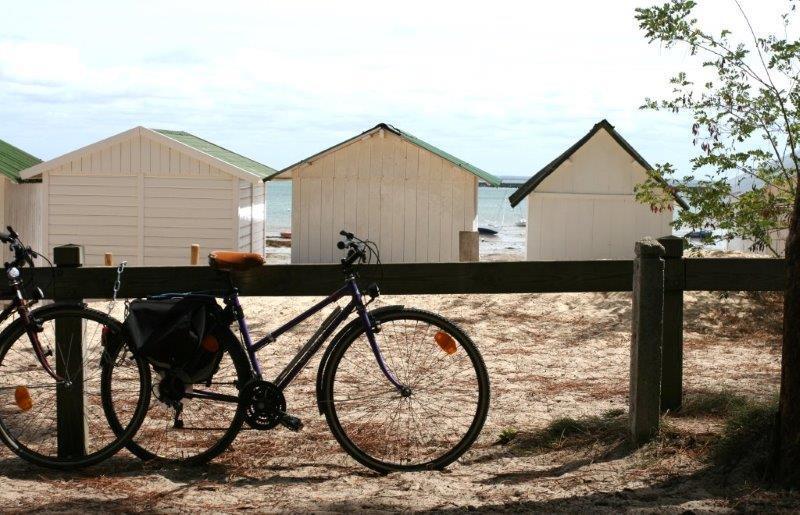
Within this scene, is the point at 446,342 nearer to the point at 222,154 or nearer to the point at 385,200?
the point at 385,200

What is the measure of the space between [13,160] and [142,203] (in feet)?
9.52

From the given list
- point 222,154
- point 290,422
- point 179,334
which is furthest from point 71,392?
point 222,154

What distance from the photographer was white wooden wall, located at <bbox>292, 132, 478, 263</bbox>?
68.6 ft

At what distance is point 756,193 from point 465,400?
6.27m

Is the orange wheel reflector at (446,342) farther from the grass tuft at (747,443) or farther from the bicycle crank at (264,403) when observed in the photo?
the grass tuft at (747,443)

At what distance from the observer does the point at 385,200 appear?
828 inches

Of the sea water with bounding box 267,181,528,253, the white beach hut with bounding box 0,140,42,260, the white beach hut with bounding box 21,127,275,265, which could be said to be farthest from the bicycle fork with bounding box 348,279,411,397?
the sea water with bounding box 267,181,528,253

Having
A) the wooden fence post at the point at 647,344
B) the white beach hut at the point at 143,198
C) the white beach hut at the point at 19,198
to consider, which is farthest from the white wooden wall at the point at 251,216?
the wooden fence post at the point at 647,344

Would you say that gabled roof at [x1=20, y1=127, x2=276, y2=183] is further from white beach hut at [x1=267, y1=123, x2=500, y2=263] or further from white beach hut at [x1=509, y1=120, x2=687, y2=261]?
white beach hut at [x1=509, y1=120, x2=687, y2=261]

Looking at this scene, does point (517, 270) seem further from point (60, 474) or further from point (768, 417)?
point (60, 474)

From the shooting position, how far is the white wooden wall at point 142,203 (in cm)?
2062

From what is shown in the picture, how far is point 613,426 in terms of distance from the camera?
6172 millimetres

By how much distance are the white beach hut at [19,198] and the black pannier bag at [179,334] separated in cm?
1528

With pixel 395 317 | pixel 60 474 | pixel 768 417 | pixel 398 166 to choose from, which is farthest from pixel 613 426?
pixel 398 166
